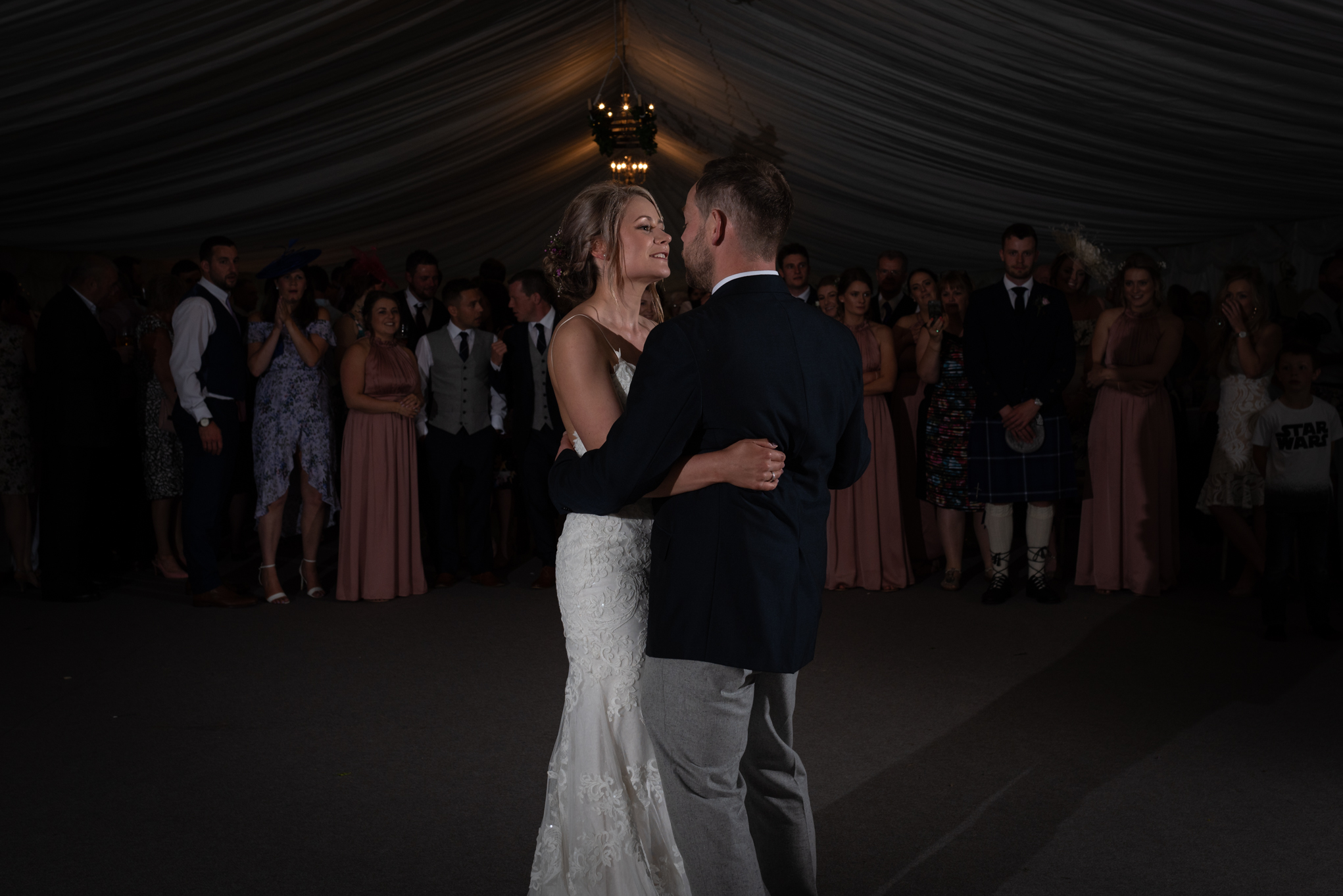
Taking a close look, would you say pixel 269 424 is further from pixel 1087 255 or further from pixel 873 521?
pixel 1087 255

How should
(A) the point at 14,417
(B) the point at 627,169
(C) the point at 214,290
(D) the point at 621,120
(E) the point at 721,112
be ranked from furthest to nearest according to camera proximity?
(B) the point at 627,169 < (E) the point at 721,112 < (D) the point at 621,120 < (A) the point at 14,417 < (C) the point at 214,290

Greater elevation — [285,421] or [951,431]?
[285,421]

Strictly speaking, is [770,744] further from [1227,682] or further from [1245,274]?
[1245,274]

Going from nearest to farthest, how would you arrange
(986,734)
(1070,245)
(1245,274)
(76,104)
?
(986,734) → (1245,274) → (76,104) → (1070,245)

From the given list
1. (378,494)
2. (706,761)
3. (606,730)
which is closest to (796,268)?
(378,494)

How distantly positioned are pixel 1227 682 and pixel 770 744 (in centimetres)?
243

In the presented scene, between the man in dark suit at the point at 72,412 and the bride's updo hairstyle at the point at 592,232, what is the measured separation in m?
3.78

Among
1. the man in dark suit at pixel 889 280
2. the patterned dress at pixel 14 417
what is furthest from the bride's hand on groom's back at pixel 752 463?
the patterned dress at pixel 14 417

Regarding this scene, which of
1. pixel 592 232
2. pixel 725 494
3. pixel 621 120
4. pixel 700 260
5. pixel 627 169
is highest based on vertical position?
pixel 621 120

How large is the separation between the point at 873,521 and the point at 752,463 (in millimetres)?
3503

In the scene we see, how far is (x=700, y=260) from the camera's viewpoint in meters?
1.65

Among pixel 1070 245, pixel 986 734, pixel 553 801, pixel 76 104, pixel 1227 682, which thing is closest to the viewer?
pixel 553 801

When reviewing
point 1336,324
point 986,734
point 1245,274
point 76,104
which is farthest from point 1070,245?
point 76,104

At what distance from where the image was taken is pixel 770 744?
1784 mm
